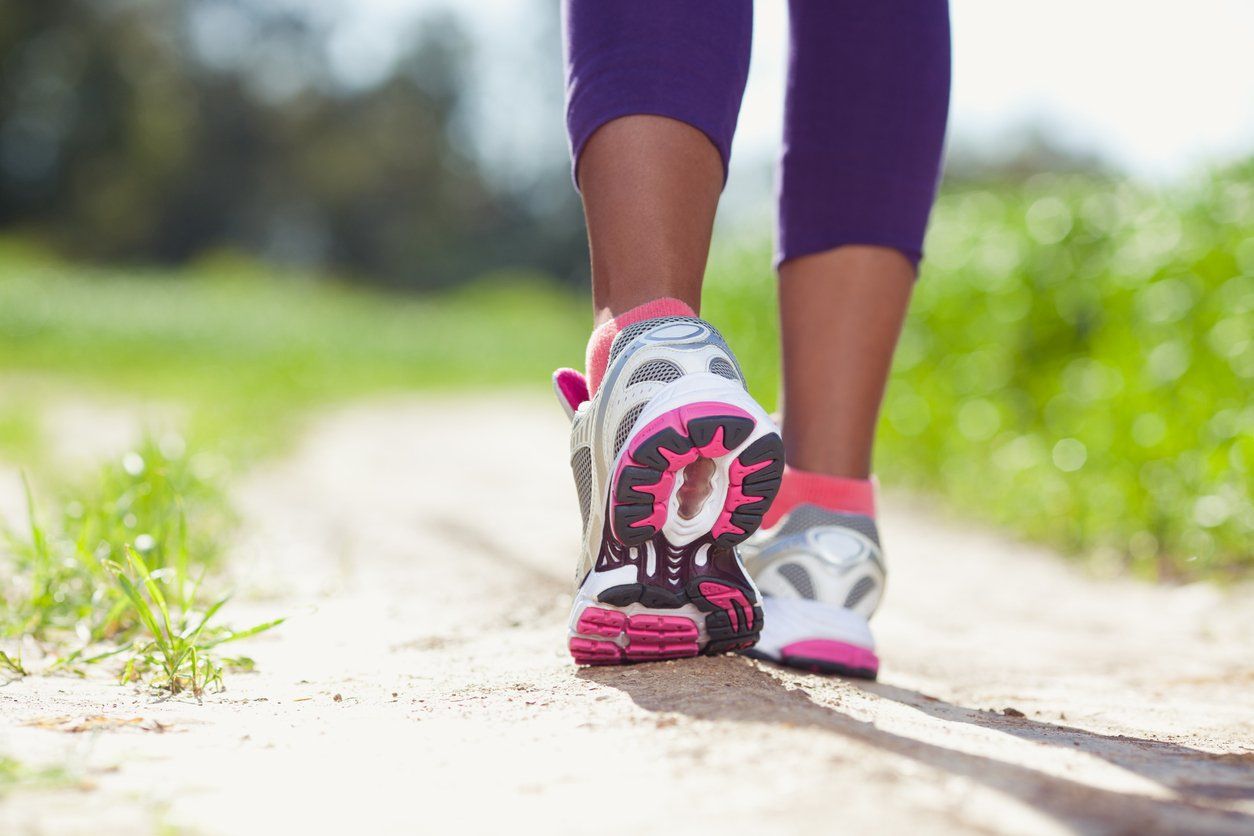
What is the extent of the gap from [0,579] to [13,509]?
2.56ft

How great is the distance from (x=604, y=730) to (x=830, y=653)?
1.47ft

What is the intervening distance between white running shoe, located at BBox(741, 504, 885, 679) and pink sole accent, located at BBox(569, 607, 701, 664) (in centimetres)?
18

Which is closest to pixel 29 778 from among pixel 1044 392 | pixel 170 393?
pixel 1044 392

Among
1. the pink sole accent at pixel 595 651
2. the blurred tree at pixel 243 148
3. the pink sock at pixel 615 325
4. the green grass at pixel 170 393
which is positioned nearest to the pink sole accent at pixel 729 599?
the pink sole accent at pixel 595 651

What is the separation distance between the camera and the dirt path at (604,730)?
0.67 m

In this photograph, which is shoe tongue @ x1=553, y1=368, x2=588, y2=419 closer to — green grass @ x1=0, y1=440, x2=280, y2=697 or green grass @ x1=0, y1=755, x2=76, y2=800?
green grass @ x1=0, y1=440, x2=280, y2=697

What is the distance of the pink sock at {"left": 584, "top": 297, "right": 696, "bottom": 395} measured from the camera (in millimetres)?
1049

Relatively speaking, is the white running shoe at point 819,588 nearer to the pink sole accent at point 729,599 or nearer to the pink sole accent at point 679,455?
the pink sole accent at point 729,599

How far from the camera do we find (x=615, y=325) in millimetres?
1062

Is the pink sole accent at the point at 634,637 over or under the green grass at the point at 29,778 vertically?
over

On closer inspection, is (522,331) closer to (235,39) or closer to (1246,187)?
(1246,187)

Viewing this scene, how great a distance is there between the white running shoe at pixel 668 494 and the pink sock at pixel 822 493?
256mm

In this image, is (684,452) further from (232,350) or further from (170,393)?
(232,350)

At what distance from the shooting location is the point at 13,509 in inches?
91.0
